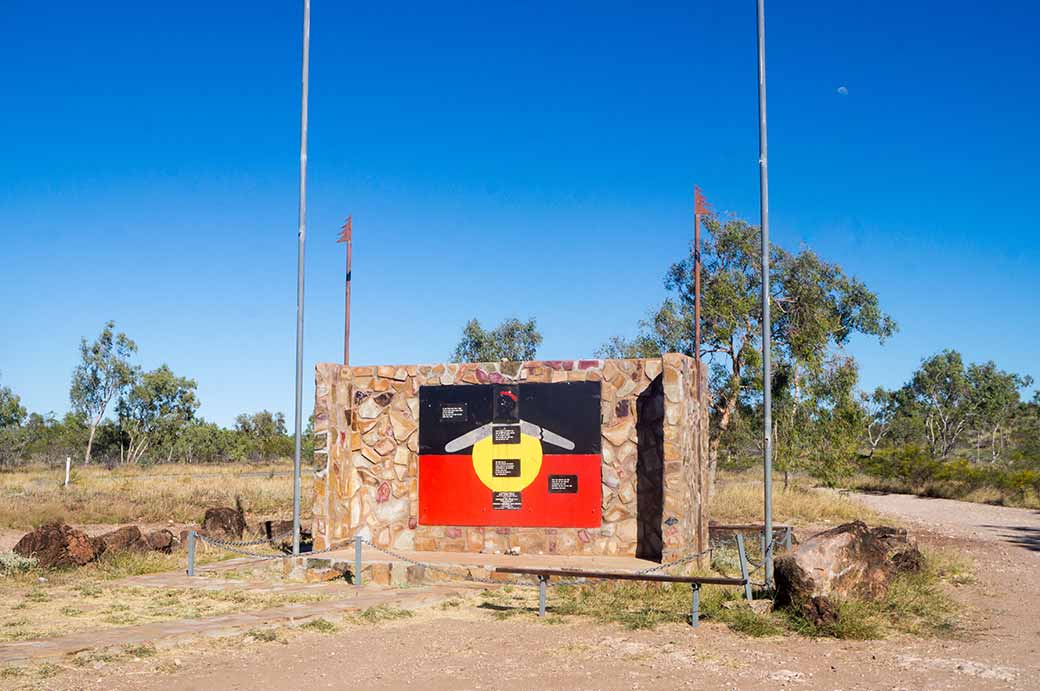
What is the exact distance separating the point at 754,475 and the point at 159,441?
33908 mm

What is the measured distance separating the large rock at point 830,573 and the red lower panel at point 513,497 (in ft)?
15.8

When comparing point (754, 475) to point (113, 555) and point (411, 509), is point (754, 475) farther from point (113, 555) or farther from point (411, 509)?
point (113, 555)

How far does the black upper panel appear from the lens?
1592cm

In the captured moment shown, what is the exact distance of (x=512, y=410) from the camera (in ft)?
53.5

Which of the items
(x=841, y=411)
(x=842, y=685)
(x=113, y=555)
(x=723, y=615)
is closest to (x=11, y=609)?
(x=113, y=555)

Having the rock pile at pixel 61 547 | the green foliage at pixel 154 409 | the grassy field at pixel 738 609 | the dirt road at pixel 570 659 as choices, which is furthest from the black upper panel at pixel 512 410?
the green foliage at pixel 154 409

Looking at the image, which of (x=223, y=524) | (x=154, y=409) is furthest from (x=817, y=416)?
(x=154, y=409)

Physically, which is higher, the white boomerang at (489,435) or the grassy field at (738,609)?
the white boomerang at (489,435)

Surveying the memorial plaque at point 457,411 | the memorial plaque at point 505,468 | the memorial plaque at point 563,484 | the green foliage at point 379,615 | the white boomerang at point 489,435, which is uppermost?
the memorial plaque at point 457,411

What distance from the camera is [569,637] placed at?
416 inches

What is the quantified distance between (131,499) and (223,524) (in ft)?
30.3

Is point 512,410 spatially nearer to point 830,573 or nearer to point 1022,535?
point 830,573

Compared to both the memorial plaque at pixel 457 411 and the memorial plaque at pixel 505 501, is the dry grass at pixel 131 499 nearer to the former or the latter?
the memorial plaque at pixel 457 411

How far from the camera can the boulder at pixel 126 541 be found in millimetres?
16766
